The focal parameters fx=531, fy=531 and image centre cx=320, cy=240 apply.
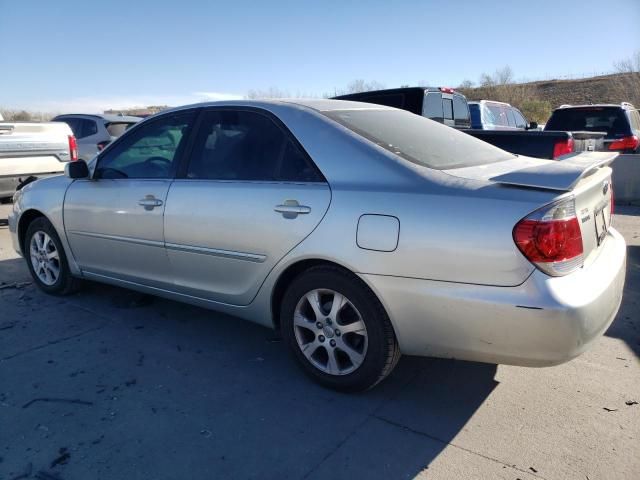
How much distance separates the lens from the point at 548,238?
2393 mm

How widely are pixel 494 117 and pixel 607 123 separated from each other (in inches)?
142

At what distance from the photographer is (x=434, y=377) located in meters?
3.26

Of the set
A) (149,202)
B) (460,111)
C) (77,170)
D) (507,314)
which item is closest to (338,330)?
(507,314)

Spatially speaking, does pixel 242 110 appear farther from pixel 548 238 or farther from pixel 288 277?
pixel 548 238

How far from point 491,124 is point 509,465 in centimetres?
1210

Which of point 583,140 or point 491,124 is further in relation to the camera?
point 491,124

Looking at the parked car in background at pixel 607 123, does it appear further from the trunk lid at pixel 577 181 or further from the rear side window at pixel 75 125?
the rear side window at pixel 75 125

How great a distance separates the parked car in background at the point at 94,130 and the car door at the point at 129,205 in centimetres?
679

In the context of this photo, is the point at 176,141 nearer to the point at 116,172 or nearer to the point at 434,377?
the point at 116,172

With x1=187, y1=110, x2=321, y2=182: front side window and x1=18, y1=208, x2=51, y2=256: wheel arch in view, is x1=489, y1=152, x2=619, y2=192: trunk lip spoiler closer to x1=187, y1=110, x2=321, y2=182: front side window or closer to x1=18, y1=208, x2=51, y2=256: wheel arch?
x1=187, y1=110, x2=321, y2=182: front side window

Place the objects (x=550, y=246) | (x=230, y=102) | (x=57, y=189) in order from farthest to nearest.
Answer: (x=57, y=189)
(x=230, y=102)
(x=550, y=246)

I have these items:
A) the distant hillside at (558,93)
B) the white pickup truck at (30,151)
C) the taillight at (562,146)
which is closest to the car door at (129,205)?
→ the white pickup truck at (30,151)

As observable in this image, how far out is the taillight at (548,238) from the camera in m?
2.38

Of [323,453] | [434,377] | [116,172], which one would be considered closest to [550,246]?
[434,377]
